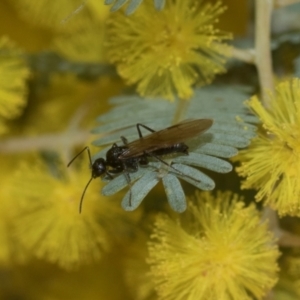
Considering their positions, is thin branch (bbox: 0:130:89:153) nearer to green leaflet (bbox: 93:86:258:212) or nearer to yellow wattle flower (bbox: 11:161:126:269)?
yellow wattle flower (bbox: 11:161:126:269)

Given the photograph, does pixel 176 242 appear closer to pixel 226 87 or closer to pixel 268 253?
pixel 268 253

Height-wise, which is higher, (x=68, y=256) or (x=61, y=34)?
(x=61, y=34)

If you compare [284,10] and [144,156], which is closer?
[144,156]

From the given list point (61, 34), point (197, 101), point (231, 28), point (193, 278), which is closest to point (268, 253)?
point (193, 278)

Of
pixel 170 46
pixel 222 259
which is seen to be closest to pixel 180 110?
pixel 170 46

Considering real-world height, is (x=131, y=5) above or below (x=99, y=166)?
above

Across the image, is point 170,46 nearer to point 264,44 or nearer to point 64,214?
point 264,44
